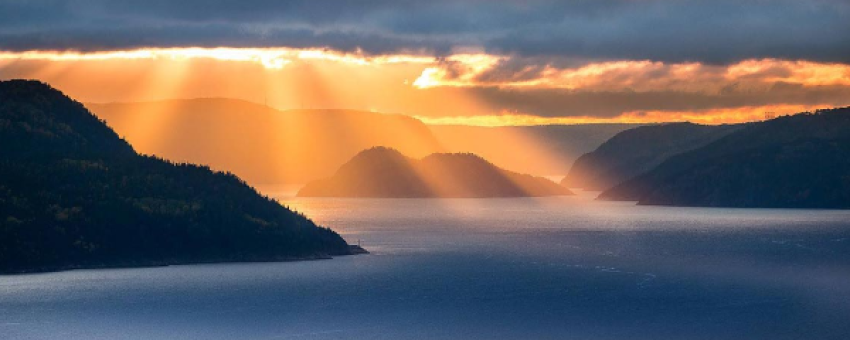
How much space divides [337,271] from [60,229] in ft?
143

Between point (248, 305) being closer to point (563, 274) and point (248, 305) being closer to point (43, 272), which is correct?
point (43, 272)

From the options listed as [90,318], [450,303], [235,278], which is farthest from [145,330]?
[235,278]

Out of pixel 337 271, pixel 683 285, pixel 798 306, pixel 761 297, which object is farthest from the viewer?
pixel 337 271

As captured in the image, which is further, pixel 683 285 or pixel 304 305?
pixel 683 285

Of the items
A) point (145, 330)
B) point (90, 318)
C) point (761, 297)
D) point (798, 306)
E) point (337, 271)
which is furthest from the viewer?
point (337, 271)

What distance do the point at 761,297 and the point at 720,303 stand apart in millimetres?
9944

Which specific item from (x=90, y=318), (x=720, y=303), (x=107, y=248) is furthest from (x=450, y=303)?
(x=107, y=248)

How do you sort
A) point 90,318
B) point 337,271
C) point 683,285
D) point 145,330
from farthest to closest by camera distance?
point 337,271, point 683,285, point 90,318, point 145,330

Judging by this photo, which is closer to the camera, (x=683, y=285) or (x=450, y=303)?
(x=450, y=303)

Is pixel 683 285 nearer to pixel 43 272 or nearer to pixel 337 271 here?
pixel 337 271

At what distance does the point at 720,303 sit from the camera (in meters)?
154

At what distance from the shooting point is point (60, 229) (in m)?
180

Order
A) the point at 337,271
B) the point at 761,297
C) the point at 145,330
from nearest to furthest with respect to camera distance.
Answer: the point at 145,330 → the point at 761,297 → the point at 337,271

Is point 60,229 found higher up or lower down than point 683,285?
higher up
